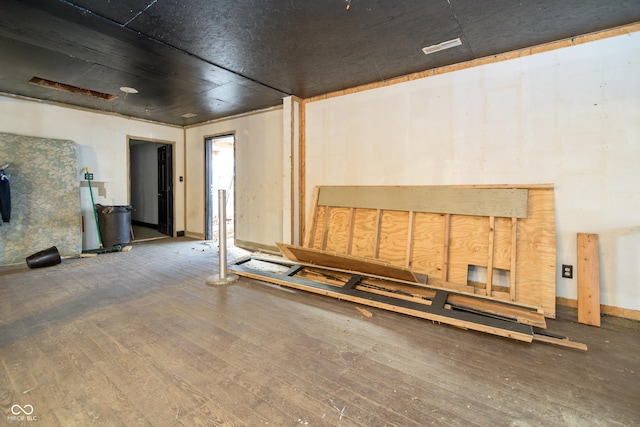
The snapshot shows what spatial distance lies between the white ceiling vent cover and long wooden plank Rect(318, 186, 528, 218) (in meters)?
1.44

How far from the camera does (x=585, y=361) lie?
1985 millimetres

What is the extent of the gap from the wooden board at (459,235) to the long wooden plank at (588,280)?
0.22 m

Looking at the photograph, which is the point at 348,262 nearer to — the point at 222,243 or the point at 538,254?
the point at 222,243

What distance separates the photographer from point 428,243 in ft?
11.0

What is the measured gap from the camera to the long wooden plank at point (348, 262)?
3.09m

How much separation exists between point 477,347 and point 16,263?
19.7ft

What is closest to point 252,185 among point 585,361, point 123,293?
point 123,293

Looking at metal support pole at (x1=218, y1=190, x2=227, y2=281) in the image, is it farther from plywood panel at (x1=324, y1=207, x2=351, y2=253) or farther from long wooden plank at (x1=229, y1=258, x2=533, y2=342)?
plywood panel at (x1=324, y1=207, x2=351, y2=253)

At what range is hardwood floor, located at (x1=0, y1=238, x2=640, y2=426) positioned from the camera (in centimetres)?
151

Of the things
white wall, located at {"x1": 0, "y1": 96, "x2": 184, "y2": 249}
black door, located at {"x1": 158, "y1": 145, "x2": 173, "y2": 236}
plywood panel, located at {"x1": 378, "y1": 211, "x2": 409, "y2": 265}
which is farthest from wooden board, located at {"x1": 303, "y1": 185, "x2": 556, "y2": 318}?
black door, located at {"x1": 158, "y1": 145, "x2": 173, "y2": 236}

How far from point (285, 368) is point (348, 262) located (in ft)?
5.50

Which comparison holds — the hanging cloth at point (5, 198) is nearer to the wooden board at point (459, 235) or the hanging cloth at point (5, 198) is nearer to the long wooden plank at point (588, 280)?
the wooden board at point (459, 235)

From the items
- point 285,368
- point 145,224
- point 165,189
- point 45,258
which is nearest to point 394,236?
point 285,368

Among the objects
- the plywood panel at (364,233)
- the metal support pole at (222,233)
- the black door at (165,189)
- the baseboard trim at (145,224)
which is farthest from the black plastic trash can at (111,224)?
the plywood panel at (364,233)
